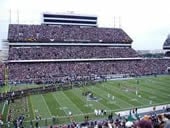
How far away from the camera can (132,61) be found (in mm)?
74438

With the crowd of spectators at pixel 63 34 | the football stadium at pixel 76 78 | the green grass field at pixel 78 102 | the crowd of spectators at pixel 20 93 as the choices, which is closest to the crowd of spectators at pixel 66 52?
the football stadium at pixel 76 78

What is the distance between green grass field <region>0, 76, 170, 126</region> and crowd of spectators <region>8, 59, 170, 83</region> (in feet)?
47.3

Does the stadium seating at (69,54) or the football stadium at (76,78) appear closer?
the football stadium at (76,78)

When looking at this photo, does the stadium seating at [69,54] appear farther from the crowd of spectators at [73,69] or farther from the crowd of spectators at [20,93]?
the crowd of spectators at [20,93]

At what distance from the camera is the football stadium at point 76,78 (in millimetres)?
28297

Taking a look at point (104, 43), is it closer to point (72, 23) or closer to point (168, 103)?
point (72, 23)

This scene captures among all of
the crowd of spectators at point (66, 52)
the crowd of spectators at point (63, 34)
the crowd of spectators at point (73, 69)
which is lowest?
the crowd of spectators at point (73, 69)

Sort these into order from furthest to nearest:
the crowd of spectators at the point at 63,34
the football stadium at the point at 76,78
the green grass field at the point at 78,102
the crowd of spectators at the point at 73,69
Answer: the crowd of spectators at the point at 63,34, the crowd of spectators at the point at 73,69, the green grass field at the point at 78,102, the football stadium at the point at 76,78

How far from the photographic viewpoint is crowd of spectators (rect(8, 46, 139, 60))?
214 ft

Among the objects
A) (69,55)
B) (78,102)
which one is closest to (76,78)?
(69,55)

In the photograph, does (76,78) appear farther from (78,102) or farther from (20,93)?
(78,102)

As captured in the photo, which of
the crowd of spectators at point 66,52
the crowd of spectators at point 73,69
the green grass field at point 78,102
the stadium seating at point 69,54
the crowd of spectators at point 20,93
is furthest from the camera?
the crowd of spectators at point 66,52

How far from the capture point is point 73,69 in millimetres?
63469

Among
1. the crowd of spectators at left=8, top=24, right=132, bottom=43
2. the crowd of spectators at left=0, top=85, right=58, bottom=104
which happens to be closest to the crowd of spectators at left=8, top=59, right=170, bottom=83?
the crowd of spectators at left=8, top=24, right=132, bottom=43
